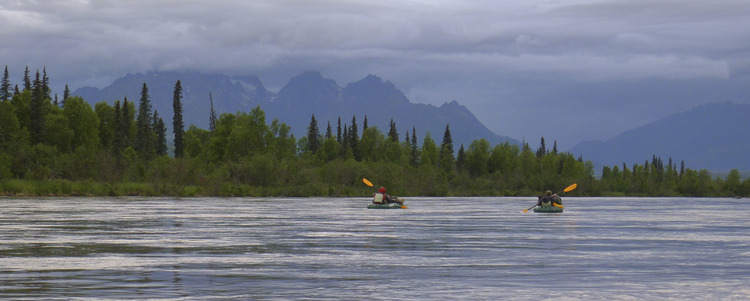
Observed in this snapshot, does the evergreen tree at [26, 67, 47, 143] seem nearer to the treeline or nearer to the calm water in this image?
the treeline

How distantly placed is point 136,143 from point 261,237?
442 ft

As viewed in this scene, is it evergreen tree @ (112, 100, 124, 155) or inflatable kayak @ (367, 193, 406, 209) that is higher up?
evergreen tree @ (112, 100, 124, 155)

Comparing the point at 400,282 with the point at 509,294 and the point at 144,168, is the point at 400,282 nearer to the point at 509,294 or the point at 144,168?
the point at 509,294

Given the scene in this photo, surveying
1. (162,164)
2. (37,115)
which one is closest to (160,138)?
(37,115)

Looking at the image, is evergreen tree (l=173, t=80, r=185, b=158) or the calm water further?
evergreen tree (l=173, t=80, r=185, b=158)

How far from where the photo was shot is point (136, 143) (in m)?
164

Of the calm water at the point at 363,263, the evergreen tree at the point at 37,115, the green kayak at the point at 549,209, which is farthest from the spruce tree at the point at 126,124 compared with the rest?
the calm water at the point at 363,263

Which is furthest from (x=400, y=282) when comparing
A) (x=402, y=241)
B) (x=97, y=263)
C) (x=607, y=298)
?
(x=402, y=241)

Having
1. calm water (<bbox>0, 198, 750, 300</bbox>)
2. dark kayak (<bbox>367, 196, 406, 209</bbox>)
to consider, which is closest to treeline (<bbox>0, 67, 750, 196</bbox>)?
dark kayak (<bbox>367, 196, 406, 209</bbox>)

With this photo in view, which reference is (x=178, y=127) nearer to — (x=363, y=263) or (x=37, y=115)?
(x=37, y=115)

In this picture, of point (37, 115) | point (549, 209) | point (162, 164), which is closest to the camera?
point (549, 209)

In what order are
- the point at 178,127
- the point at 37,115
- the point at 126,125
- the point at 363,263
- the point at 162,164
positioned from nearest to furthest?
the point at 363,263 → the point at 162,164 → the point at 37,115 → the point at 126,125 → the point at 178,127

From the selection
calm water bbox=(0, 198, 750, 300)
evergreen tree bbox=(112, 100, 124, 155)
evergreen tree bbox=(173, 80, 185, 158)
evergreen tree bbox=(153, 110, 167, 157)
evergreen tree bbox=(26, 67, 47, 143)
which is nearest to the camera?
calm water bbox=(0, 198, 750, 300)

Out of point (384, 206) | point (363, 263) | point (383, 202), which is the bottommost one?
point (363, 263)
